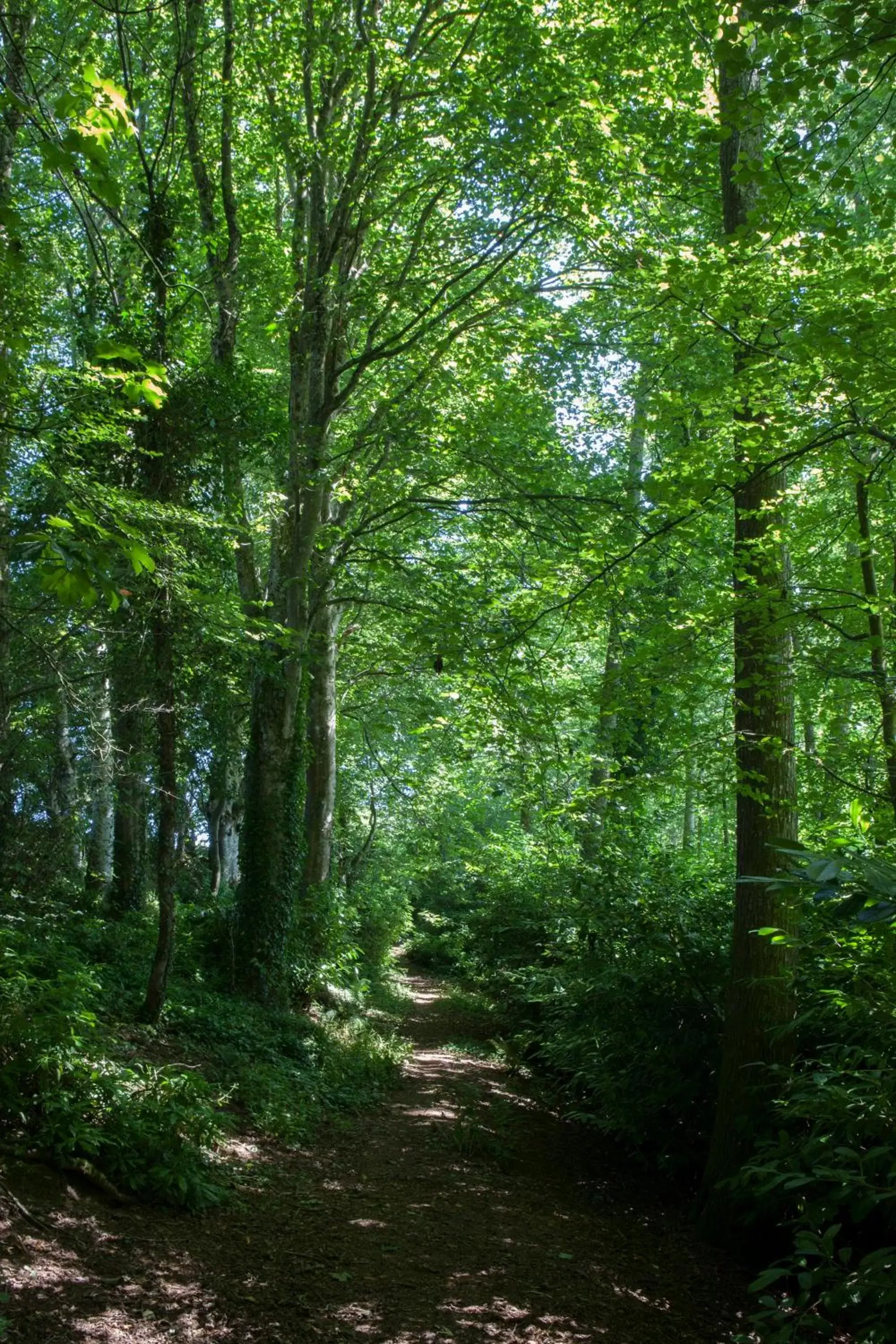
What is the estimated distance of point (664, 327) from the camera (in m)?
7.36

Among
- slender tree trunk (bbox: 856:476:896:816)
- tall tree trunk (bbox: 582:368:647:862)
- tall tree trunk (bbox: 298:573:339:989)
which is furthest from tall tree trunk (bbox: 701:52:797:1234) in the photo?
tall tree trunk (bbox: 298:573:339:989)

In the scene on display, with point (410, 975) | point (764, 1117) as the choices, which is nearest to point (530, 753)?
point (764, 1117)

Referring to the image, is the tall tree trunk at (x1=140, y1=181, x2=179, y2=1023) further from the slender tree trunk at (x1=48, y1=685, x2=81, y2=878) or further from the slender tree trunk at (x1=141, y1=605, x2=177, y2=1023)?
the slender tree trunk at (x1=48, y1=685, x2=81, y2=878)

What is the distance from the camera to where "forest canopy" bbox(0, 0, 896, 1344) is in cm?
467

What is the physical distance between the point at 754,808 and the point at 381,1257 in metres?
3.92

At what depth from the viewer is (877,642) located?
526 centimetres

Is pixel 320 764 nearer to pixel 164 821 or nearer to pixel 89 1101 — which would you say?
pixel 164 821

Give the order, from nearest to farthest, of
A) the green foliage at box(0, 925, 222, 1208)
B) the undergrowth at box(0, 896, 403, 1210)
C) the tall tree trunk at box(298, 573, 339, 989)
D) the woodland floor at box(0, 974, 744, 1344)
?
the woodland floor at box(0, 974, 744, 1344) → the green foliage at box(0, 925, 222, 1208) → the undergrowth at box(0, 896, 403, 1210) → the tall tree trunk at box(298, 573, 339, 989)

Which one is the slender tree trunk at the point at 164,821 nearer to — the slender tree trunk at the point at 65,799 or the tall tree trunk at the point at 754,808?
the slender tree trunk at the point at 65,799

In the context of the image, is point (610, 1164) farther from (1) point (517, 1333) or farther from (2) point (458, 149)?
(2) point (458, 149)

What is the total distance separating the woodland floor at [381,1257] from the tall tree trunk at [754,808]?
3.08ft

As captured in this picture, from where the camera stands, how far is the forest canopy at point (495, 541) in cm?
467

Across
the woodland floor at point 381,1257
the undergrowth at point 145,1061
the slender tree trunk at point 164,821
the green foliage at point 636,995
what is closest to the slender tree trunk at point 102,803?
the slender tree trunk at point 164,821

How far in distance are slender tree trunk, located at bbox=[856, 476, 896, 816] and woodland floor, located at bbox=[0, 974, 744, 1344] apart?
11.1ft
